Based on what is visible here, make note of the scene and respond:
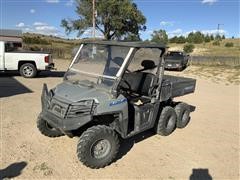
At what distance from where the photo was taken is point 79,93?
5.23 metres

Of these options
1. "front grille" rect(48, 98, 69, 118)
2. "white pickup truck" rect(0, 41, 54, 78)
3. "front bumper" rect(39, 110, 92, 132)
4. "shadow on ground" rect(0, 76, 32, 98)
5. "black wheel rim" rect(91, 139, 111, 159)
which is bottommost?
"black wheel rim" rect(91, 139, 111, 159)

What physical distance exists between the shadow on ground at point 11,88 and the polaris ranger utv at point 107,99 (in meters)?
5.17

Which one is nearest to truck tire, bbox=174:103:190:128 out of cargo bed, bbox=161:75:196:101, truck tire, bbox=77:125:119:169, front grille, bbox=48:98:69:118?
cargo bed, bbox=161:75:196:101

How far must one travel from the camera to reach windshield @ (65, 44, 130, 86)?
215 inches

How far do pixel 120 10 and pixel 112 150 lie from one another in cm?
4349

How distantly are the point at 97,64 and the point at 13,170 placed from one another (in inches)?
94.9

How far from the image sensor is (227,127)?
785cm

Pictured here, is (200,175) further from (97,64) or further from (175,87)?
(97,64)

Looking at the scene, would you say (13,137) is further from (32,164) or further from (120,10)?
(120,10)

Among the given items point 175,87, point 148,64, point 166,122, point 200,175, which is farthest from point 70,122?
point 175,87

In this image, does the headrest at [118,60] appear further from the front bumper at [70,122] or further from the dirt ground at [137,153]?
the dirt ground at [137,153]

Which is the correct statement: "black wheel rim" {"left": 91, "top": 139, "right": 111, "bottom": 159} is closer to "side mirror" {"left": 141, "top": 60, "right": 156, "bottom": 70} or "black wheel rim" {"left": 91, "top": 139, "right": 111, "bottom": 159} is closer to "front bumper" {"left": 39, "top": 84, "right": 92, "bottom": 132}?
"front bumper" {"left": 39, "top": 84, "right": 92, "bottom": 132}

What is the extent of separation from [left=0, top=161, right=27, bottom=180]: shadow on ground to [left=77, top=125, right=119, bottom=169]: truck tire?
975mm

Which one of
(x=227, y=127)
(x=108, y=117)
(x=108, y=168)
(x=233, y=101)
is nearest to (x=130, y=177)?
(x=108, y=168)
